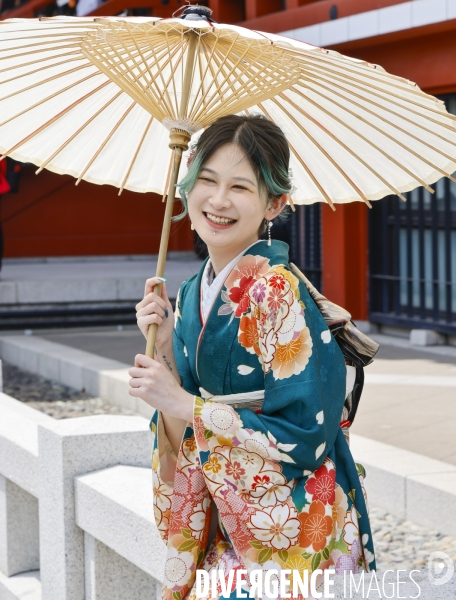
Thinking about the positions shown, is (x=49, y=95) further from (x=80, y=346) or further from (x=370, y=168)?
(x=80, y=346)

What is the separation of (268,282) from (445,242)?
23.3ft

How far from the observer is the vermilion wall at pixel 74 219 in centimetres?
1540

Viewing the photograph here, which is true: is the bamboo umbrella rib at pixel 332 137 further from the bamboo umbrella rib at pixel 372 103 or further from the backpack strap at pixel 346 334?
the backpack strap at pixel 346 334

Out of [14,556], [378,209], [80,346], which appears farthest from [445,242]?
[14,556]

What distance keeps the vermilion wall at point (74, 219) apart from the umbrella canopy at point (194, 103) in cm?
1266

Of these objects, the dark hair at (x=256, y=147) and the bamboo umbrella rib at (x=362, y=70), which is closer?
the dark hair at (x=256, y=147)

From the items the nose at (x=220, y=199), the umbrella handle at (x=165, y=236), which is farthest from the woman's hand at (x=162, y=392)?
the nose at (x=220, y=199)

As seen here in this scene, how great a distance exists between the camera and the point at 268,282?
1973mm

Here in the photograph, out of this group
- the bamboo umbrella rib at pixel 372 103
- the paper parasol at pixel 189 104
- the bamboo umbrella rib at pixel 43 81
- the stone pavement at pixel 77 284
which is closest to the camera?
the paper parasol at pixel 189 104

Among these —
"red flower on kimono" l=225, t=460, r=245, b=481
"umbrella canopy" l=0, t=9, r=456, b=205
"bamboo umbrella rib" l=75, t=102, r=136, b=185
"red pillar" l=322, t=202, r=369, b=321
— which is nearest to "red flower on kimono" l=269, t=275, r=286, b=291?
"red flower on kimono" l=225, t=460, r=245, b=481

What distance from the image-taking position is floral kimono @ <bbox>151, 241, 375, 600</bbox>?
1914 mm

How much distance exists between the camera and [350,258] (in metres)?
9.59

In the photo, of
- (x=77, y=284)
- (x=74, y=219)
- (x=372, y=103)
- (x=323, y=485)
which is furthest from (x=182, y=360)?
(x=74, y=219)

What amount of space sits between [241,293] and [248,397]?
23cm
